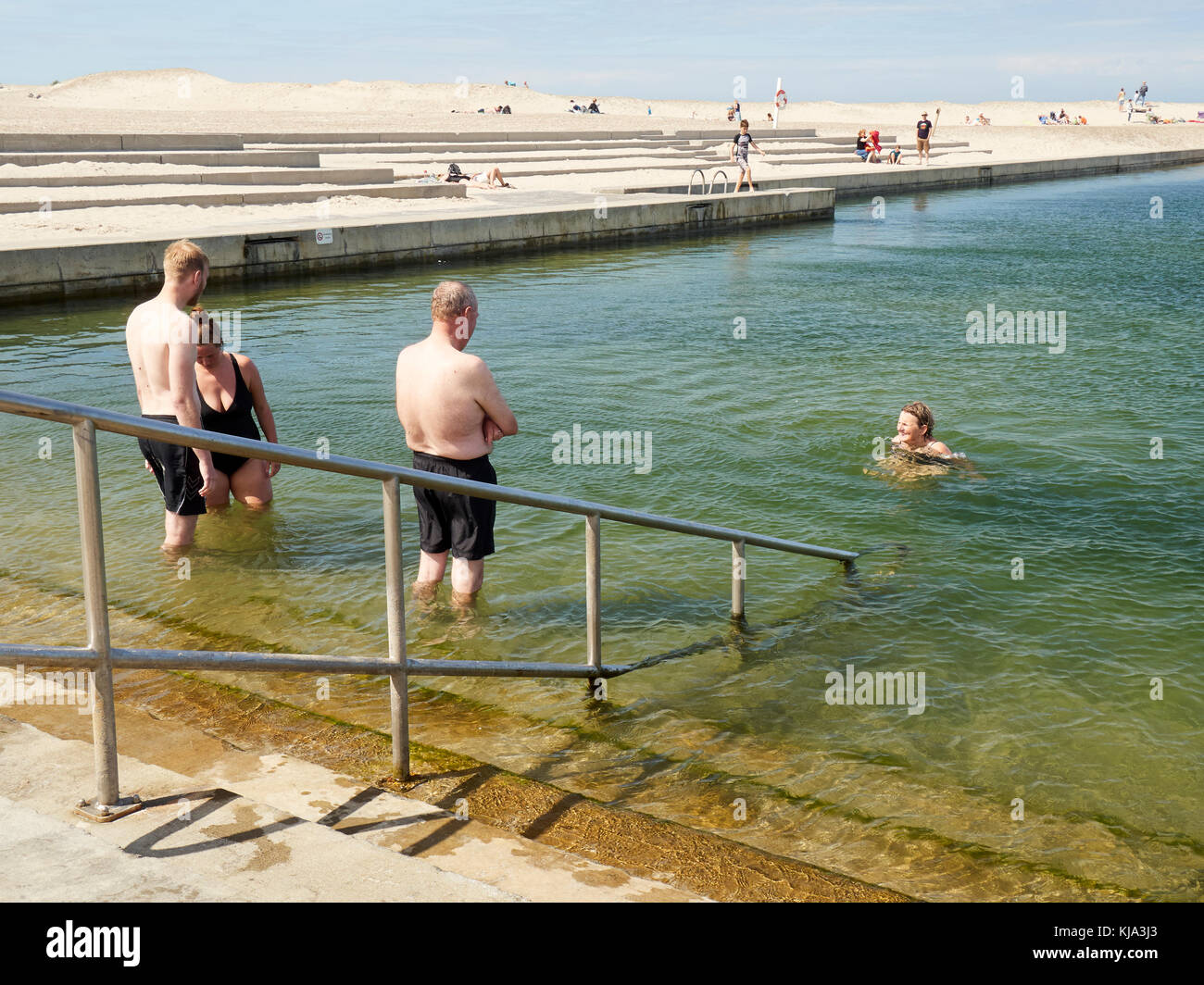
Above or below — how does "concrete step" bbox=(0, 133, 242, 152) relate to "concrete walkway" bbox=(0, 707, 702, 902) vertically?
above

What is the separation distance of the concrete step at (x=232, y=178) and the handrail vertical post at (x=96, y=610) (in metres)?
21.3

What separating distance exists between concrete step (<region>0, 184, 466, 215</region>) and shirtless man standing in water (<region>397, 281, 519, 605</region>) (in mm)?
16111

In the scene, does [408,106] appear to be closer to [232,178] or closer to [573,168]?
[573,168]

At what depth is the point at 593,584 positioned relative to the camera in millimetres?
4527

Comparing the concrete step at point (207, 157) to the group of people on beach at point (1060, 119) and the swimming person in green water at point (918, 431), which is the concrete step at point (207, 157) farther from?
the group of people on beach at point (1060, 119)

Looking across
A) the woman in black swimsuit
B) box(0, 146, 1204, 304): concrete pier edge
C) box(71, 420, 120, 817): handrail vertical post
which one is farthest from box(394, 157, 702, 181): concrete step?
box(71, 420, 120, 817): handrail vertical post

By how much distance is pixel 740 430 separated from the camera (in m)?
10.3

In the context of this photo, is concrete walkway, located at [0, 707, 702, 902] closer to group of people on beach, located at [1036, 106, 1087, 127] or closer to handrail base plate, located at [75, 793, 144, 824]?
handrail base plate, located at [75, 793, 144, 824]

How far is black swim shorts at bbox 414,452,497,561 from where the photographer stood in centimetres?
527

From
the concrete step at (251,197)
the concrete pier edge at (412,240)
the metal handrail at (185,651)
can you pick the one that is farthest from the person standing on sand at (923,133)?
the metal handrail at (185,651)

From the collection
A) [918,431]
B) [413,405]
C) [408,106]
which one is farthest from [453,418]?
[408,106]
